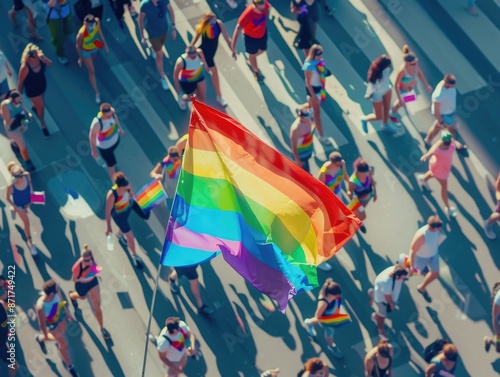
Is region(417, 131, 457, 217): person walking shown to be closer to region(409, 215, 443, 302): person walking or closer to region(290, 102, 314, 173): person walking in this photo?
region(409, 215, 443, 302): person walking

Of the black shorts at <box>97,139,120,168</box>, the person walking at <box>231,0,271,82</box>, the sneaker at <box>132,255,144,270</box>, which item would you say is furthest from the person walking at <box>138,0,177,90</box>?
the sneaker at <box>132,255,144,270</box>

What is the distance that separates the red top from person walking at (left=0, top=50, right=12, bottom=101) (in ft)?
13.6

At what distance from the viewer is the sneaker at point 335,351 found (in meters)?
17.3

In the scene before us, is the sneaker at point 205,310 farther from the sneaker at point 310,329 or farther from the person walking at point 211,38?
the person walking at point 211,38

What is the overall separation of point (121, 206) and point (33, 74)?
3.18m

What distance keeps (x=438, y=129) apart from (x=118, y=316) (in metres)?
6.47

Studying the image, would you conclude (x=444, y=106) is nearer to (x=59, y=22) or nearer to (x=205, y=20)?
(x=205, y=20)

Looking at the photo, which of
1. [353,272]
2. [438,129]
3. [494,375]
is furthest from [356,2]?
[494,375]

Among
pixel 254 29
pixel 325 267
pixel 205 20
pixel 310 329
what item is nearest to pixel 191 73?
pixel 205 20

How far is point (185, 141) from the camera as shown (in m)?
17.8

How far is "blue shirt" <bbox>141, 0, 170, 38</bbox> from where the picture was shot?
65.9 feet

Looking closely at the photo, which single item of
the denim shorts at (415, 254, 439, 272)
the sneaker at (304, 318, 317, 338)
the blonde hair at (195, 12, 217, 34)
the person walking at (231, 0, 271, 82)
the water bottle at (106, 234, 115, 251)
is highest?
the blonde hair at (195, 12, 217, 34)

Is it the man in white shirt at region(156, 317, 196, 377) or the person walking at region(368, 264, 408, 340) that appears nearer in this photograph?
the man in white shirt at region(156, 317, 196, 377)

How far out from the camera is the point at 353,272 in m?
18.3
